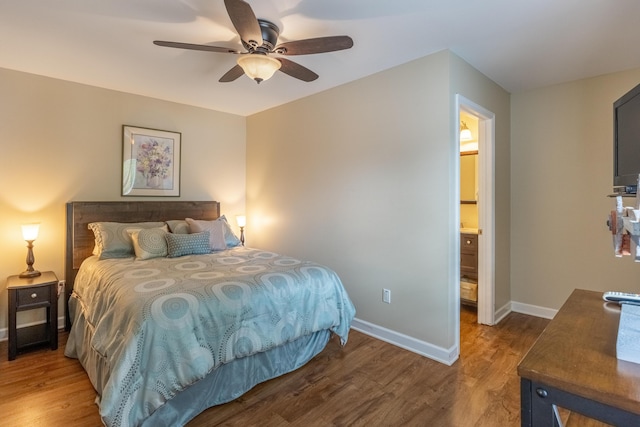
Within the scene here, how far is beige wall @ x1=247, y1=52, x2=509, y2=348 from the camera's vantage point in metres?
2.55

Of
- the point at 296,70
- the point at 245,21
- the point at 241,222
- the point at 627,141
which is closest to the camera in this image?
the point at 627,141

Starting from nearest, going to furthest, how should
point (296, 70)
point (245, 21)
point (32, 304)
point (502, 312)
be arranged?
point (245, 21) → point (296, 70) → point (32, 304) → point (502, 312)

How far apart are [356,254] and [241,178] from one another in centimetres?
224

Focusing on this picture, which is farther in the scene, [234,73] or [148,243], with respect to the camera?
[148,243]

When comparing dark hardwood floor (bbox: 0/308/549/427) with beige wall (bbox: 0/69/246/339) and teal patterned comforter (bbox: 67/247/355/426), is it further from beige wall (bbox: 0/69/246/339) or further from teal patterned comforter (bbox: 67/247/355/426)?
beige wall (bbox: 0/69/246/339)

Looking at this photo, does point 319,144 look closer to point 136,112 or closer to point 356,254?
point 356,254

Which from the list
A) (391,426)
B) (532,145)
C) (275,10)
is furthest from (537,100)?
(391,426)

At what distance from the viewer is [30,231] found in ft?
9.29

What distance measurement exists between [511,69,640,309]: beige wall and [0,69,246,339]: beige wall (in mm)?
4065

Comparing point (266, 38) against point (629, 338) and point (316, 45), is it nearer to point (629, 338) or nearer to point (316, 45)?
point (316, 45)

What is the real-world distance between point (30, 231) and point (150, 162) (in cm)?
132

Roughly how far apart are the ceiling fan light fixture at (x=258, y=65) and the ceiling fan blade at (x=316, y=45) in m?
0.11

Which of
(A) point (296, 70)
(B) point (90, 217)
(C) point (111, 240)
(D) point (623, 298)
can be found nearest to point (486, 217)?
(D) point (623, 298)

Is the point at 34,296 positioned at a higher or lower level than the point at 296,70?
lower
